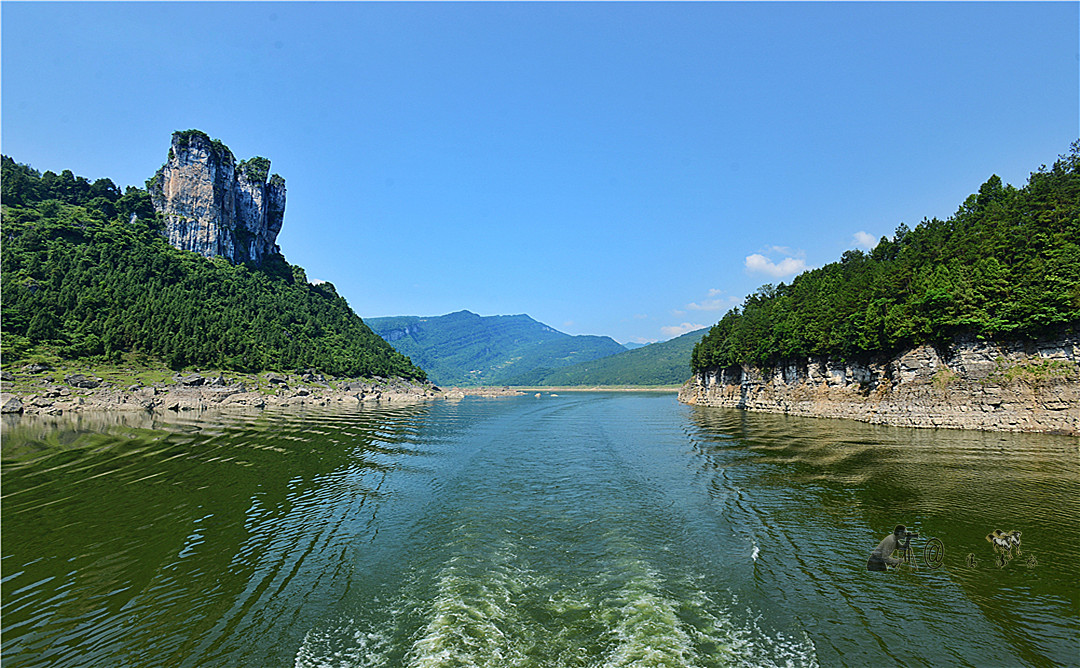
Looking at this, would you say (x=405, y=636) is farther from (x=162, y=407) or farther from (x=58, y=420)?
(x=162, y=407)

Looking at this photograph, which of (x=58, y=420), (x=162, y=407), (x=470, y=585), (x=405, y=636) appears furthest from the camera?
(x=162, y=407)

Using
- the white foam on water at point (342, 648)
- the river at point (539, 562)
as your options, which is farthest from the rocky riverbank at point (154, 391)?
the white foam on water at point (342, 648)

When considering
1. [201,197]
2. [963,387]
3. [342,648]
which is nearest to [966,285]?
[963,387]

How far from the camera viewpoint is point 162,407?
78.6 meters

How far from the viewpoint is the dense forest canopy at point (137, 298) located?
9500 centimetres

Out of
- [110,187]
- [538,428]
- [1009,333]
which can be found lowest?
[538,428]

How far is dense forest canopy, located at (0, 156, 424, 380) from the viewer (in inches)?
3740

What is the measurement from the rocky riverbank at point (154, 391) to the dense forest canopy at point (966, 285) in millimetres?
101429

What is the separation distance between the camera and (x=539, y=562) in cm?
1541

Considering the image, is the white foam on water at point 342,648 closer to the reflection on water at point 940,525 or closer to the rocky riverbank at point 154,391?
the reflection on water at point 940,525

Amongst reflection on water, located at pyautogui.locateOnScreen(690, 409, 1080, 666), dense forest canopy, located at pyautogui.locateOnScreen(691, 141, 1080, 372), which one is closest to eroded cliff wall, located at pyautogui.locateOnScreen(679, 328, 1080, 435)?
dense forest canopy, located at pyautogui.locateOnScreen(691, 141, 1080, 372)

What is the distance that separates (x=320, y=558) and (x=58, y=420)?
73.4 m

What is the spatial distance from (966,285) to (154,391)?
126759mm

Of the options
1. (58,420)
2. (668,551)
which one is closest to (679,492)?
(668,551)
